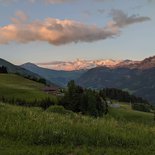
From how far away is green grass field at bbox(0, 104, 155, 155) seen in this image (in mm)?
16469

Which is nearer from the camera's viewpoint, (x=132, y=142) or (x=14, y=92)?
(x=132, y=142)

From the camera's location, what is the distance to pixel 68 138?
18.4 metres

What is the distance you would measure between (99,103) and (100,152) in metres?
111

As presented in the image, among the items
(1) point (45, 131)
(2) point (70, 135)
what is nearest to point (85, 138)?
(2) point (70, 135)

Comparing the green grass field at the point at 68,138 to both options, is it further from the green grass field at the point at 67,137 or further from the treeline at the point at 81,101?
the treeline at the point at 81,101

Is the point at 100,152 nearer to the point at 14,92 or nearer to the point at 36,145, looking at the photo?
the point at 36,145

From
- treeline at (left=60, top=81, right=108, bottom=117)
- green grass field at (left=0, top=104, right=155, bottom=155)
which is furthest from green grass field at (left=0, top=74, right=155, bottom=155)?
treeline at (left=60, top=81, right=108, bottom=117)

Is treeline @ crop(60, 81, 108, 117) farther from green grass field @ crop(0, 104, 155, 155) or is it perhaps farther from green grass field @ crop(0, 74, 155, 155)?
green grass field @ crop(0, 104, 155, 155)

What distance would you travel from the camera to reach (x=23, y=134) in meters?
18.6

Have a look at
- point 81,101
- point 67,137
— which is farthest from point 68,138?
point 81,101

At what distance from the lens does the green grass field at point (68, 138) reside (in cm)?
1647

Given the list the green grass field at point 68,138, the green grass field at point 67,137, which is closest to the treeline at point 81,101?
the green grass field at point 67,137

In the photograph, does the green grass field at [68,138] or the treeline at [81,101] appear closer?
the green grass field at [68,138]

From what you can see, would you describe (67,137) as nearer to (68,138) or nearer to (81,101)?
(68,138)
